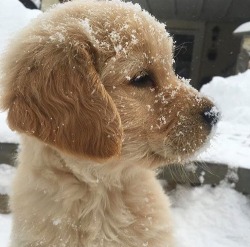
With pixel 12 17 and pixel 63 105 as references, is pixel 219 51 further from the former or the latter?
pixel 63 105

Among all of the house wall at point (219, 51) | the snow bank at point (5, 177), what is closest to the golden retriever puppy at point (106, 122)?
the snow bank at point (5, 177)

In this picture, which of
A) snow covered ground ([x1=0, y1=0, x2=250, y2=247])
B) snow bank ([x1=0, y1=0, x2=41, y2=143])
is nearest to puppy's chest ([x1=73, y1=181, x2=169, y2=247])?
snow covered ground ([x1=0, y1=0, x2=250, y2=247])

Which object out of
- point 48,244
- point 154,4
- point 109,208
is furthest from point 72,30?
point 154,4

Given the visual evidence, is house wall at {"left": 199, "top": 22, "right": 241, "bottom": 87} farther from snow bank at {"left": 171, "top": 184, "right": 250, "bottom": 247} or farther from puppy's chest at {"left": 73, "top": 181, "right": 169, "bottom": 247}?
puppy's chest at {"left": 73, "top": 181, "right": 169, "bottom": 247}

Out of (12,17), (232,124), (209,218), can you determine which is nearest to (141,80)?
(209,218)

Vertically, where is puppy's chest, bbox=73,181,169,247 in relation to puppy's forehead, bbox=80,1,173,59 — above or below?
below

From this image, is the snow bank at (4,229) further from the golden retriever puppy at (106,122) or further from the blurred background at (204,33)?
the blurred background at (204,33)

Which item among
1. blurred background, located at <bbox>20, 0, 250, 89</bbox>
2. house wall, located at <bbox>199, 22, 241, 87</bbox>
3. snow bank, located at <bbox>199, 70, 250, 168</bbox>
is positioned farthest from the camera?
house wall, located at <bbox>199, 22, 241, 87</bbox>

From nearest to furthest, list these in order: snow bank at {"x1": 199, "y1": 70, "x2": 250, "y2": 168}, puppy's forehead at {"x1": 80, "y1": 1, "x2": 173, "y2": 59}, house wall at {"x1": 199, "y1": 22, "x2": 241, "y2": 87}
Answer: puppy's forehead at {"x1": 80, "y1": 1, "x2": 173, "y2": 59}, snow bank at {"x1": 199, "y1": 70, "x2": 250, "y2": 168}, house wall at {"x1": 199, "y1": 22, "x2": 241, "y2": 87}

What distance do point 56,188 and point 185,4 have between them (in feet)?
29.2

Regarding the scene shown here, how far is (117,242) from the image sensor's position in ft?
5.76

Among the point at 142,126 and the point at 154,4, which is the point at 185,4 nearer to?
the point at 154,4

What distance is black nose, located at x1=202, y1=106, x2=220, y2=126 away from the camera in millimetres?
1747

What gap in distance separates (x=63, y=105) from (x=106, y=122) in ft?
0.58
